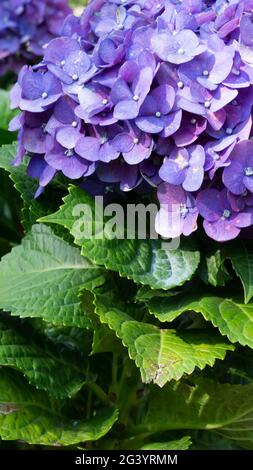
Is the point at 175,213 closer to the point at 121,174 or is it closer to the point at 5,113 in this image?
the point at 121,174

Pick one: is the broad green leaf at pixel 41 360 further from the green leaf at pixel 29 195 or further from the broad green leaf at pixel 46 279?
the green leaf at pixel 29 195

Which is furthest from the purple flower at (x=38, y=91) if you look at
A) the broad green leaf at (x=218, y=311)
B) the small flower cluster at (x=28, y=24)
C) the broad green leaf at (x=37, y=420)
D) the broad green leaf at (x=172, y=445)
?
the small flower cluster at (x=28, y=24)

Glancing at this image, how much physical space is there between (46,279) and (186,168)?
0.36 meters

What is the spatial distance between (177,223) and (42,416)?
1.57 ft

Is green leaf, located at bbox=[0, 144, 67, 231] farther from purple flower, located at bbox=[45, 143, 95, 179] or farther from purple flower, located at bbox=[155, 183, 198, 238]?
purple flower, located at bbox=[155, 183, 198, 238]

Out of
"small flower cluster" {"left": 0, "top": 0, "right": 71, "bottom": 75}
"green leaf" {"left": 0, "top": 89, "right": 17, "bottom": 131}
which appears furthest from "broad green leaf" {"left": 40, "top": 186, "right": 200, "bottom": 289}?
"small flower cluster" {"left": 0, "top": 0, "right": 71, "bottom": 75}

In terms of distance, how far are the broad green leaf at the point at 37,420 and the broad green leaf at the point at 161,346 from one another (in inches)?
8.1

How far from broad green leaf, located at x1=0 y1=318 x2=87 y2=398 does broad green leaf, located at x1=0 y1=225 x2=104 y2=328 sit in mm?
103

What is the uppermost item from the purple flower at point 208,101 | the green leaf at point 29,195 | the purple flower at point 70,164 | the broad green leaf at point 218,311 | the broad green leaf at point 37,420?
the purple flower at point 208,101

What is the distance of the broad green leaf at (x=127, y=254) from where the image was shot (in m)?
1.26

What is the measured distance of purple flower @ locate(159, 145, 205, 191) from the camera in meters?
1.20

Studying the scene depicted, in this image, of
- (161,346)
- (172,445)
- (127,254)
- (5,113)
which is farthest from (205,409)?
(5,113)

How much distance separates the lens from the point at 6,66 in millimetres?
2451

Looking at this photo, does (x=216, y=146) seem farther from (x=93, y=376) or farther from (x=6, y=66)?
(x=6, y=66)
